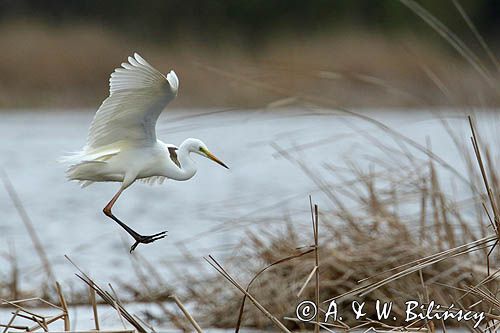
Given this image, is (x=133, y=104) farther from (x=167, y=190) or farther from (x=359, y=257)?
(x=167, y=190)

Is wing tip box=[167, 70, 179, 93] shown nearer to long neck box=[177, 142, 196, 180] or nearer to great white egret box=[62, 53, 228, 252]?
great white egret box=[62, 53, 228, 252]

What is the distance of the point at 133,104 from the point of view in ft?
8.93

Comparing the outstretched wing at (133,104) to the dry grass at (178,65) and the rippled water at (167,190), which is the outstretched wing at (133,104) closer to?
the rippled water at (167,190)

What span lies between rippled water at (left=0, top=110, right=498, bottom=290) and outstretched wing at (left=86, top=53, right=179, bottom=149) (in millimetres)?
1624

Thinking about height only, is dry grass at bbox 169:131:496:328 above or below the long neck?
below

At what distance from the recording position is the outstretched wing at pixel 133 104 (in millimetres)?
2689

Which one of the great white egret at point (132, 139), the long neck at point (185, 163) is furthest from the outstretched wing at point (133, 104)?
the long neck at point (185, 163)

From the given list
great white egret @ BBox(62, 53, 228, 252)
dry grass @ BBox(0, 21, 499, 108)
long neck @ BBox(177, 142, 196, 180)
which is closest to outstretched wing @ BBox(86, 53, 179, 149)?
great white egret @ BBox(62, 53, 228, 252)

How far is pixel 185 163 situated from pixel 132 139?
6.3 inches

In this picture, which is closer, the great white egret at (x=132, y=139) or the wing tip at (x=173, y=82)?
the great white egret at (x=132, y=139)

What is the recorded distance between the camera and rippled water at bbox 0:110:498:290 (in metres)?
8.04

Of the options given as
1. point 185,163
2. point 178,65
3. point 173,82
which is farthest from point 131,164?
point 178,65

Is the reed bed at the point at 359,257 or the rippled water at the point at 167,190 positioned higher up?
the reed bed at the point at 359,257

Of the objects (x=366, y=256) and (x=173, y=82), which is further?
(x=366, y=256)
